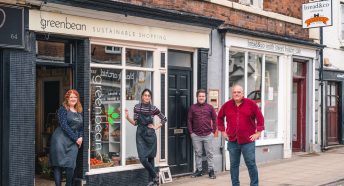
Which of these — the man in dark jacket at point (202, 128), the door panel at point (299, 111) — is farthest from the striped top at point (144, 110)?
the door panel at point (299, 111)

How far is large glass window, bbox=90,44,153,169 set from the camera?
9.97 m

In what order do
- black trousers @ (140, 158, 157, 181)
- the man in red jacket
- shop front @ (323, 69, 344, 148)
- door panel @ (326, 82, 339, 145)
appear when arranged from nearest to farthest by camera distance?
the man in red jacket → black trousers @ (140, 158, 157, 181) → shop front @ (323, 69, 344, 148) → door panel @ (326, 82, 339, 145)

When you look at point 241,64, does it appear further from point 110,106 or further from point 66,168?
point 66,168

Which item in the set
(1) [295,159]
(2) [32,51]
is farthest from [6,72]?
(1) [295,159]

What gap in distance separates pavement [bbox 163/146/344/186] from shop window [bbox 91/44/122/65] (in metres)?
2.77

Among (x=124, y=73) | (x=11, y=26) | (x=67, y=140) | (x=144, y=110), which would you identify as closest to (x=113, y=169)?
(x=144, y=110)

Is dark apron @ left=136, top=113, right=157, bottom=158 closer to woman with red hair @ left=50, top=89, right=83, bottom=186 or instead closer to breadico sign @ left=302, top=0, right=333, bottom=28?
woman with red hair @ left=50, top=89, right=83, bottom=186

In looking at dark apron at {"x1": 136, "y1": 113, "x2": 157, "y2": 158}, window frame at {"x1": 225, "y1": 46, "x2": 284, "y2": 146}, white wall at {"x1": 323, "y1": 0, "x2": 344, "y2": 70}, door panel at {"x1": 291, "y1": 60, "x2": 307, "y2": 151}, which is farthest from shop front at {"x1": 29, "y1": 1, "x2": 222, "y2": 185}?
white wall at {"x1": 323, "y1": 0, "x2": 344, "y2": 70}

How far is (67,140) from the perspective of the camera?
8672 mm

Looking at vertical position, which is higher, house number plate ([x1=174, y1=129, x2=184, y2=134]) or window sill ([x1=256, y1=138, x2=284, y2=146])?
house number plate ([x1=174, y1=129, x2=184, y2=134])

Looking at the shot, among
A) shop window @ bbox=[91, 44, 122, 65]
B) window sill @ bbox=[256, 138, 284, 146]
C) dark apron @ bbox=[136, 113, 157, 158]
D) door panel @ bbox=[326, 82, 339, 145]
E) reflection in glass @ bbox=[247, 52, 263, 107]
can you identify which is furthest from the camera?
door panel @ bbox=[326, 82, 339, 145]

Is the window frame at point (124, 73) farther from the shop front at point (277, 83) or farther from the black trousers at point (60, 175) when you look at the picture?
the shop front at point (277, 83)

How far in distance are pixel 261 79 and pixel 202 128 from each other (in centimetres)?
374

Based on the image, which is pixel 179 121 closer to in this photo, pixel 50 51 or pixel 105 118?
pixel 105 118
